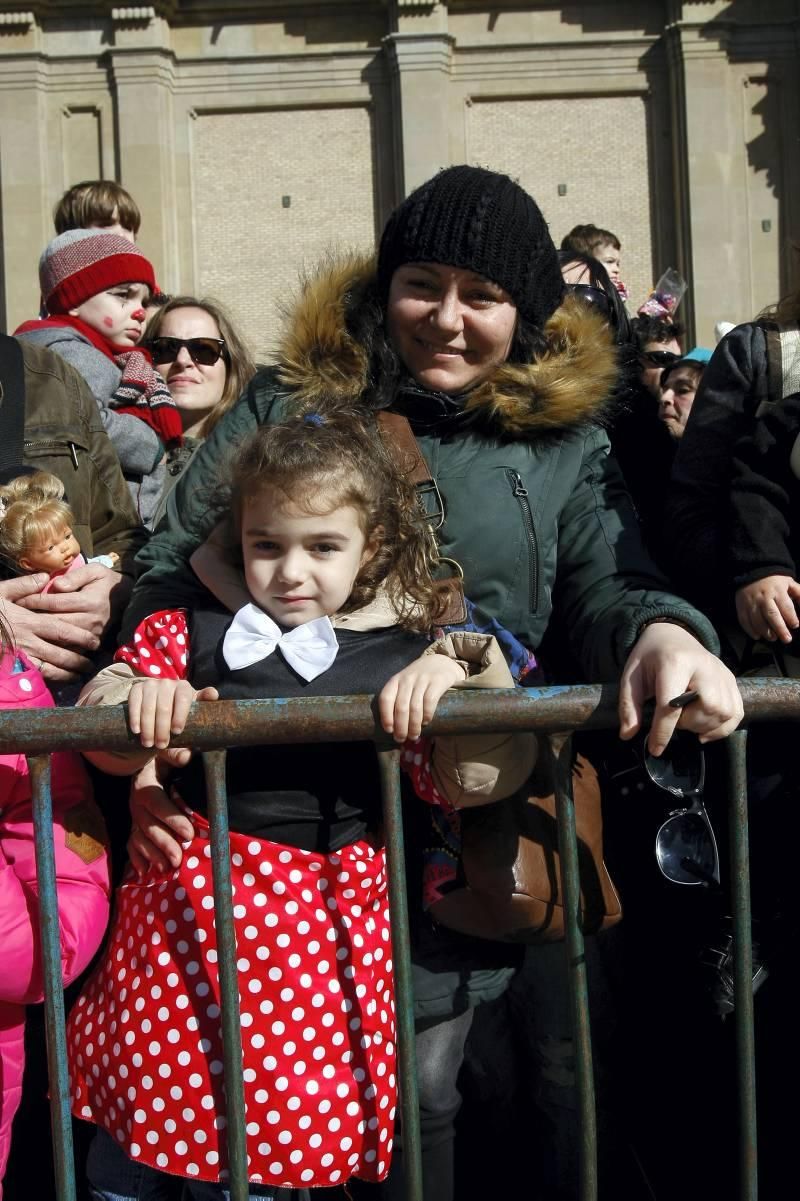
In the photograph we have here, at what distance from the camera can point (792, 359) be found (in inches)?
108

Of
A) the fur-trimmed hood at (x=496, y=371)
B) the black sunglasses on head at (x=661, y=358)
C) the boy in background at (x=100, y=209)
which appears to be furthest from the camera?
the black sunglasses on head at (x=661, y=358)

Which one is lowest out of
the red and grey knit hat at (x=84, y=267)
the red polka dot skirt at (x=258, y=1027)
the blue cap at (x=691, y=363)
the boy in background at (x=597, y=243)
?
the red polka dot skirt at (x=258, y=1027)

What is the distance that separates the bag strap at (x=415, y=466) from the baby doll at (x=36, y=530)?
74cm

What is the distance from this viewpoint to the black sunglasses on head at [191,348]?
419 cm

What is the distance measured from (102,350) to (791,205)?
672 inches

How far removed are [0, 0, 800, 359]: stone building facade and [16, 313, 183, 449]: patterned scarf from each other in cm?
1491

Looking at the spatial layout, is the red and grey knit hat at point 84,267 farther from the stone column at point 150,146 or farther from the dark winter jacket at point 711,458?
the stone column at point 150,146

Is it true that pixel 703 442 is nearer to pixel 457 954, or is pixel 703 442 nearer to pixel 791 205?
pixel 457 954

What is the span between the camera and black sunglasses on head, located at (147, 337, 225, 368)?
419 centimetres

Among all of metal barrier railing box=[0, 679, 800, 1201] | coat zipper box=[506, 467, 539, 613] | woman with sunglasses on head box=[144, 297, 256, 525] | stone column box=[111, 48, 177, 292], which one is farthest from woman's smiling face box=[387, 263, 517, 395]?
stone column box=[111, 48, 177, 292]

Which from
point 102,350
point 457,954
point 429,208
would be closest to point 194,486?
point 429,208

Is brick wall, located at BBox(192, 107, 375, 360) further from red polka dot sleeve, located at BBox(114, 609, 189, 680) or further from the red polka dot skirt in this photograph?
the red polka dot skirt

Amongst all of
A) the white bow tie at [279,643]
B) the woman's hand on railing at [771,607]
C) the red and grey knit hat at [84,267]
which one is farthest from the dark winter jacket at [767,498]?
the red and grey knit hat at [84,267]

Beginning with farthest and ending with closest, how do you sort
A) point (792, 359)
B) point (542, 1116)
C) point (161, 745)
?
point (792, 359) → point (542, 1116) → point (161, 745)
